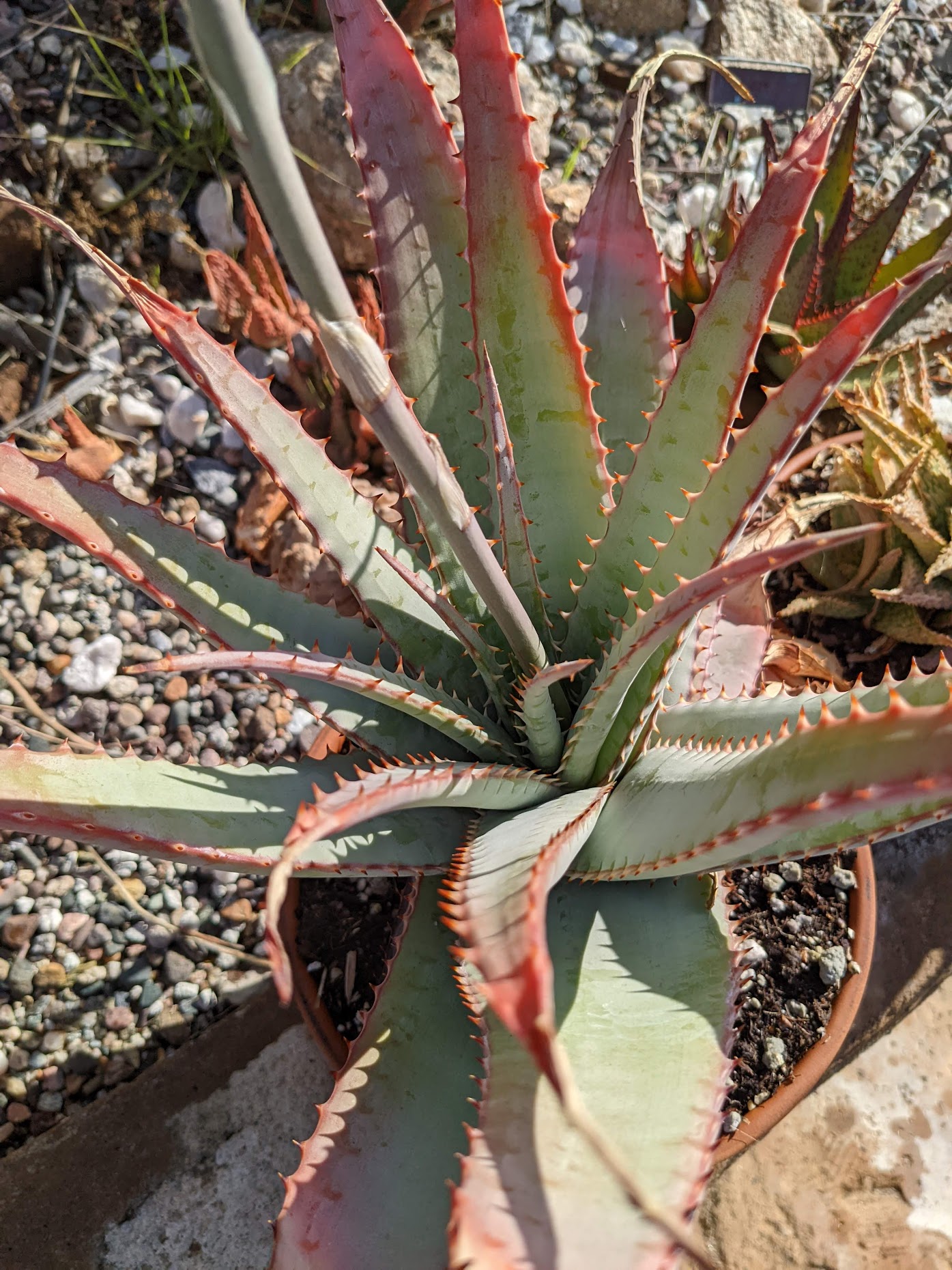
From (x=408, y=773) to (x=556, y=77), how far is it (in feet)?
6.48

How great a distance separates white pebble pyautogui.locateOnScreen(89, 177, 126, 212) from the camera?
6.05 feet

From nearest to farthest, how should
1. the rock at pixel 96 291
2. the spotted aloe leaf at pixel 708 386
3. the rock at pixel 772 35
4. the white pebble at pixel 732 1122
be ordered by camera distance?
the spotted aloe leaf at pixel 708 386 → the white pebble at pixel 732 1122 → the rock at pixel 96 291 → the rock at pixel 772 35

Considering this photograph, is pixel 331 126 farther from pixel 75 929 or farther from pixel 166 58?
pixel 75 929

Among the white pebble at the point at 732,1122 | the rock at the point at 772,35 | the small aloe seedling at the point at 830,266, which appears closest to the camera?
the white pebble at the point at 732,1122

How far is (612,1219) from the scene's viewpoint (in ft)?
2.06

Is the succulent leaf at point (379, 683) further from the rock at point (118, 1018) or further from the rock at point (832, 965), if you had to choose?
the rock at point (118, 1018)

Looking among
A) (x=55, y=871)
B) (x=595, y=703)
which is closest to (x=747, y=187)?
(x=595, y=703)

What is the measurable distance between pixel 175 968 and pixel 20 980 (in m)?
0.24

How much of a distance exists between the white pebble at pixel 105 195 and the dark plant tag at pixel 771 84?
1.26m

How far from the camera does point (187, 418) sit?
1757 millimetres

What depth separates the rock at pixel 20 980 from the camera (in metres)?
1.41

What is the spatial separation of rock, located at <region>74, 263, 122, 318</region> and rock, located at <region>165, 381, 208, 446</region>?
273 mm

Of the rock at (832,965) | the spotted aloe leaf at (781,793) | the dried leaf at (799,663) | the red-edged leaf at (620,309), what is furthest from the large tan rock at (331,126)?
the rock at (832,965)

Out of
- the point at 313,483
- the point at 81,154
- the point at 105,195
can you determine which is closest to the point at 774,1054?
the point at 313,483
